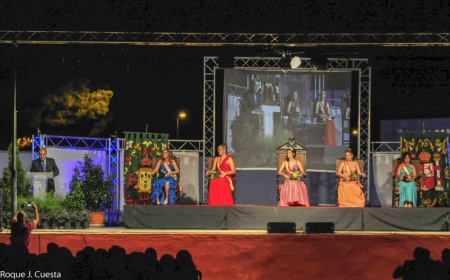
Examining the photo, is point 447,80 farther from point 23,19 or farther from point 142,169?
point 23,19

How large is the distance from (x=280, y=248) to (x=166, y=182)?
3.19m

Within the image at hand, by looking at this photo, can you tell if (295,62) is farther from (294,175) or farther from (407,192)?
(407,192)

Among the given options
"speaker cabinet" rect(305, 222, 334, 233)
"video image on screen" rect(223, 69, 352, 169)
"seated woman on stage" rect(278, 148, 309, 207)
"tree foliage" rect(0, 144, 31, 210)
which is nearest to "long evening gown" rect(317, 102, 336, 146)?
"video image on screen" rect(223, 69, 352, 169)

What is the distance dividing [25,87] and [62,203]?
1300cm

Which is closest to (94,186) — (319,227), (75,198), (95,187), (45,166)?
(95,187)

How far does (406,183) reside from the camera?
14.7 m

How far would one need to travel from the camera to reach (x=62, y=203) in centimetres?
1434

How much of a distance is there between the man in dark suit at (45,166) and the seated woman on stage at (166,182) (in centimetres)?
170

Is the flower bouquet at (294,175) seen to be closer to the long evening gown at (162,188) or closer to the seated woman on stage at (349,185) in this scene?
the seated woman on stage at (349,185)

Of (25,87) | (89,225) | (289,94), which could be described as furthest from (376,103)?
(89,225)

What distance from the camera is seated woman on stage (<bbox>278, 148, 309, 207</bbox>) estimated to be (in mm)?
14281

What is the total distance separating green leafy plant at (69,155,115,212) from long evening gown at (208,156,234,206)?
87.9 inches

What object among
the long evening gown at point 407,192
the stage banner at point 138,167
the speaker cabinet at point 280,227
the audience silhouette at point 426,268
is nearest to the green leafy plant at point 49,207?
the stage banner at point 138,167

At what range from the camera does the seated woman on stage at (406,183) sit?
14688 mm
